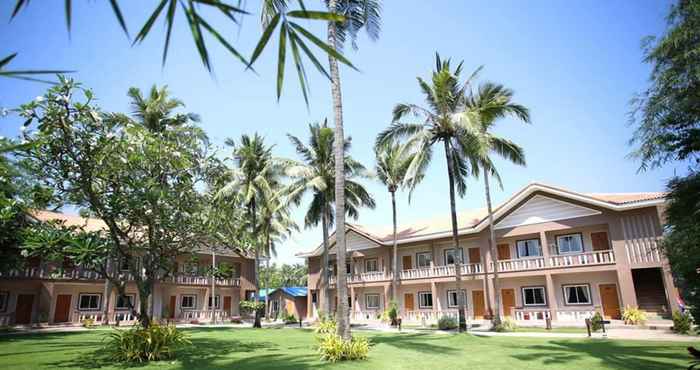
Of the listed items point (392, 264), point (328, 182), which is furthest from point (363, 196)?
point (392, 264)

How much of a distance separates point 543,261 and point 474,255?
17.0 feet

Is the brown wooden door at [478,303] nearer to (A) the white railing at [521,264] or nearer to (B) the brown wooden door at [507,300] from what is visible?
(B) the brown wooden door at [507,300]

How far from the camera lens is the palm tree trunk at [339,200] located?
1180 centimetres

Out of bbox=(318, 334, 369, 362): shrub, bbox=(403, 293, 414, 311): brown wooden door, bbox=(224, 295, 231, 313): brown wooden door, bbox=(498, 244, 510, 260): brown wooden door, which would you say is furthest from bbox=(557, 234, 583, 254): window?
bbox=(224, 295, 231, 313): brown wooden door

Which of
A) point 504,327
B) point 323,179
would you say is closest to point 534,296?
point 504,327

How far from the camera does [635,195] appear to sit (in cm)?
2312

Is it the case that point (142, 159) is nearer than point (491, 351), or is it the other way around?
point (142, 159)

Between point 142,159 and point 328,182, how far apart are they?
48.4ft

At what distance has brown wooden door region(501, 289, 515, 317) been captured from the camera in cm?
2554

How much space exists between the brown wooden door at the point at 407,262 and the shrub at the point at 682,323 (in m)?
17.3

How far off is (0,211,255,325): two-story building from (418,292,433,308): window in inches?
577

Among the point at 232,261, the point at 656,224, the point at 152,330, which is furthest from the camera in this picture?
the point at 232,261

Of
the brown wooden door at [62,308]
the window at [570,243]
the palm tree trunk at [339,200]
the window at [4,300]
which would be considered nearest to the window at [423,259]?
the window at [570,243]

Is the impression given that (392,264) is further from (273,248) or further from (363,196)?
(273,248)
